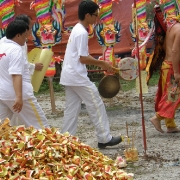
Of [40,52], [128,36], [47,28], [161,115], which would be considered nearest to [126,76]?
[161,115]

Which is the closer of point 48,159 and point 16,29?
point 48,159

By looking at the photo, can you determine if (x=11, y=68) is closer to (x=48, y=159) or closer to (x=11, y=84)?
(x=11, y=84)

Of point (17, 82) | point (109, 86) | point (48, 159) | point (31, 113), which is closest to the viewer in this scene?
point (48, 159)

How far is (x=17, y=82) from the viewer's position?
507 cm

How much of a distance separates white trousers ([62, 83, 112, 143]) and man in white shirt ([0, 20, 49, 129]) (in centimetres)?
80

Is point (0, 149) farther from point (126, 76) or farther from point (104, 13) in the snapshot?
point (104, 13)

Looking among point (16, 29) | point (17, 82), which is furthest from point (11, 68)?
point (16, 29)

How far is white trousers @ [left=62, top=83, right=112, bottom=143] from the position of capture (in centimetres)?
606

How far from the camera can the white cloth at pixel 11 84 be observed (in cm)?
512

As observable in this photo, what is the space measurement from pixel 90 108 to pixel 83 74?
0.40 metres

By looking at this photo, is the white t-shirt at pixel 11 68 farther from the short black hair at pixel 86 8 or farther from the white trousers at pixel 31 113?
the short black hair at pixel 86 8

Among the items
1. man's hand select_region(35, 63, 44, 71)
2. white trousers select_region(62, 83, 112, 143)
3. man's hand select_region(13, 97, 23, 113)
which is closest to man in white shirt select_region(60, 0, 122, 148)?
white trousers select_region(62, 83, 112, 143)

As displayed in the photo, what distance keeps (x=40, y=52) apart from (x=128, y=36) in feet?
17.3

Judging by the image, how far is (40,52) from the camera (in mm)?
6285
